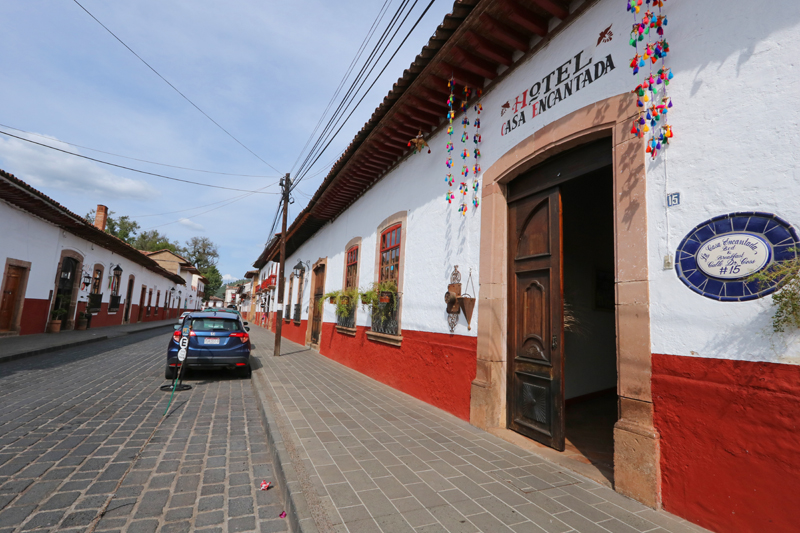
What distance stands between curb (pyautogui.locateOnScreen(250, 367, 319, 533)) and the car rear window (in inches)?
152

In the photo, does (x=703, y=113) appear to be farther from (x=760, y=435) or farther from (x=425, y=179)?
(x=425, y=179)

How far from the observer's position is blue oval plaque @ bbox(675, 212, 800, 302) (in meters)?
2.53

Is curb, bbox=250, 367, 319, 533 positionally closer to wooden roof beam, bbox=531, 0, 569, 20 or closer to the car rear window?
the car rear window

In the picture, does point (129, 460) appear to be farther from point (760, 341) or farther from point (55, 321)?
point (55, 321)

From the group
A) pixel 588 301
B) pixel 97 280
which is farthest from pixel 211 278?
pixel 588 301

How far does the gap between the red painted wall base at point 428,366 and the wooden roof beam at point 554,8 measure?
396cm

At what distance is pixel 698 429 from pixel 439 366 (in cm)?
360

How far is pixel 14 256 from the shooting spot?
12.7 metres

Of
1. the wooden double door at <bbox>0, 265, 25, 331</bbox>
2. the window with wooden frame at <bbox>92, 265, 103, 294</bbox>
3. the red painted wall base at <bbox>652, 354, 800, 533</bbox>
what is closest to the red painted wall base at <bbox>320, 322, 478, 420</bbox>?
the red painted wall base at <bbox>652, 354, 800, 533</bbox>

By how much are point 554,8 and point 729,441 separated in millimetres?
4370

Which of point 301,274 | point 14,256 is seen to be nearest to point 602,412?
point 301,274

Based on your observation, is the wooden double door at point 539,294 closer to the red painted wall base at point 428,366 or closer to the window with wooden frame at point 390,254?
the red painted wall base at point 428,366

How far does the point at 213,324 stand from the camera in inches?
336

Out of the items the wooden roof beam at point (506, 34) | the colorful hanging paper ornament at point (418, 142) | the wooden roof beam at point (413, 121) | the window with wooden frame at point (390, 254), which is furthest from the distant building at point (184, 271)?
the wooden roof beam at point (506, 34)
